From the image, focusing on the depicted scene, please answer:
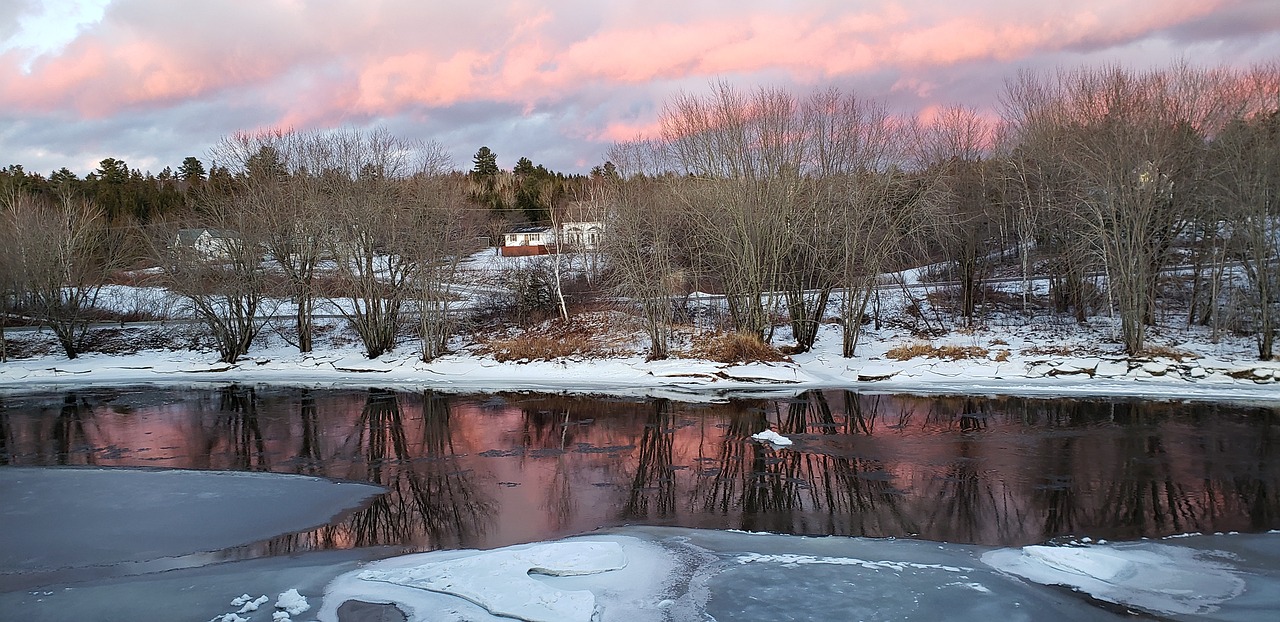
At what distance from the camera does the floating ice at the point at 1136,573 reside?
7219 millimetres

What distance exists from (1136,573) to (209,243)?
96.7ft

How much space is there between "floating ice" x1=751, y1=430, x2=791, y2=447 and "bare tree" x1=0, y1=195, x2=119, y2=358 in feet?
94.9

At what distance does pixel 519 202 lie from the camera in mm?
A: 63750

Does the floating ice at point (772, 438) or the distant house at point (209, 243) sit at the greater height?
the distant house at point (209, 243)

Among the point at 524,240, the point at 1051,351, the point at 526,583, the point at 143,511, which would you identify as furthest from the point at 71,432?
the point at 524,240

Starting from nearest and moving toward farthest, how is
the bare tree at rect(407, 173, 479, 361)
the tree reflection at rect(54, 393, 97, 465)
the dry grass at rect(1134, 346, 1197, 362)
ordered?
the tree reflection at rect(54, 393, 97, 465) < the dry grass at rect(1134, 346, 1197, 362) < the bare tree at rect(407, 173, 479, 361)

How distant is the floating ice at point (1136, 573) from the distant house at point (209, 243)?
89.5ft

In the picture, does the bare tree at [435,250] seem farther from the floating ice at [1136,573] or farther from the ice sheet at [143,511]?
the floating ice at [1136,573]

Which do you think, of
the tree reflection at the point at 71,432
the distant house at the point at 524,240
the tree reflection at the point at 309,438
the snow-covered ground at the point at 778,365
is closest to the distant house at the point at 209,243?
the snow-covered ground at the point at 778,365

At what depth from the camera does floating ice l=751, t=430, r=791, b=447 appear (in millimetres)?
14562

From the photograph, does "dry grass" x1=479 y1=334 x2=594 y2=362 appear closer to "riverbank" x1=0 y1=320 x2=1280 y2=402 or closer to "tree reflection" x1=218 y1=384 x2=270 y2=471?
"riverbank" x1=0 y1=320 x2=1280 y2=402

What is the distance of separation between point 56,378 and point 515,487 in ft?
80.5

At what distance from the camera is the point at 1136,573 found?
25.7ft

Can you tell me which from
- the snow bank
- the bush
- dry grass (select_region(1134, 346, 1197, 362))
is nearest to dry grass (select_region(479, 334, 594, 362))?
the bush
